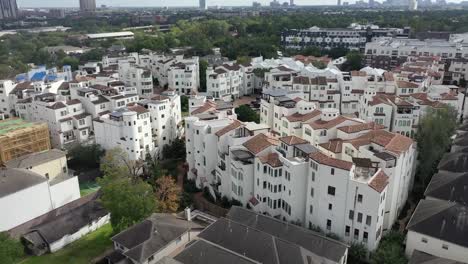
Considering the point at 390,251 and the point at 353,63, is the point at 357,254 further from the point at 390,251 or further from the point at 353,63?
the point at 353,63

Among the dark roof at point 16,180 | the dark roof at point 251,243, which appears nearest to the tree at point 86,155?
the dark roof at point 16,180

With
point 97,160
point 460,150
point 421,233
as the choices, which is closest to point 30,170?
point 97,160

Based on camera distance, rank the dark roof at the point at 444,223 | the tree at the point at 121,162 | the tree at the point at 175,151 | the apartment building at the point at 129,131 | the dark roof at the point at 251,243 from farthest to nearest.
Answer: the tree at the point at 175,151, the apartment building at the point at 129,131, the tree at the point at 121,162, the dark roof at the point at 444,223, the dark roof at the point at 251,243

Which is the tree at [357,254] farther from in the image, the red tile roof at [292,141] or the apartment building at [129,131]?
the apartment building at [129,131]

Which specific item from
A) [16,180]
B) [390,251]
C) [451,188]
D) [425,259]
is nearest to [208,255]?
[390,251]

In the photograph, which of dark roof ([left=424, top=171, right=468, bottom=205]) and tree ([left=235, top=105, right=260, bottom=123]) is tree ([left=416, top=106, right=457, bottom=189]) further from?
tree ([left=235, top=105, right=260, bottom=123])
